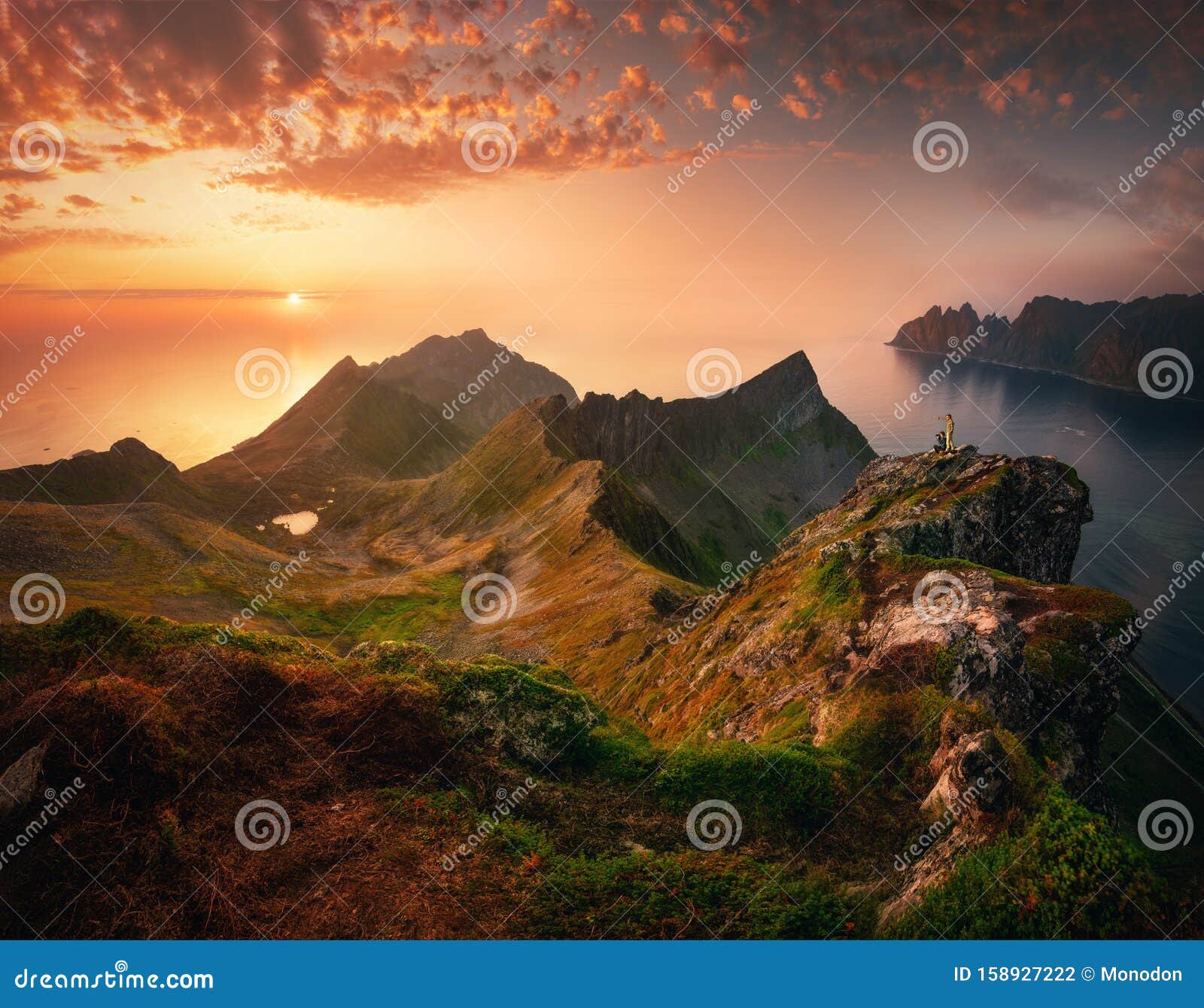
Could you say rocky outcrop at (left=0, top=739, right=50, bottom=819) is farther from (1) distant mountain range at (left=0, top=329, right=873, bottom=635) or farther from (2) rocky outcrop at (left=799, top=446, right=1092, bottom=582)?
(1) distant mountain range at (left=0, top=329, right=873, bottom=635)

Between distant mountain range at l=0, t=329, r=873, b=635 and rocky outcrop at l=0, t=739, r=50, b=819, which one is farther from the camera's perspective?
distant mountain range at l=0, t=329, r=873, b=635

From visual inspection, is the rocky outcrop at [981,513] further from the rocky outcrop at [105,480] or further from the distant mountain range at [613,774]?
the rocky outcrop at [105,480]

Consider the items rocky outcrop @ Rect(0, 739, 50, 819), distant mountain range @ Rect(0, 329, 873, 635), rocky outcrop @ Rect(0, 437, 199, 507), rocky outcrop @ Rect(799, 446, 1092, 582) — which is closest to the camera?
rocky outcrop @ Rect(0, 739, 50, 819)

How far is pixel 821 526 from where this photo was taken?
5484 centimetres

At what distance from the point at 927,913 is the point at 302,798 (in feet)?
48.8

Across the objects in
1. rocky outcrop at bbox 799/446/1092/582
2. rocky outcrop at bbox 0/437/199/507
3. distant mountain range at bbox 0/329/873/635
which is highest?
rocky outcrop at bbox 799/446/1092/582

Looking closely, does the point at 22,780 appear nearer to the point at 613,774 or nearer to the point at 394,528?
the point at 613,774

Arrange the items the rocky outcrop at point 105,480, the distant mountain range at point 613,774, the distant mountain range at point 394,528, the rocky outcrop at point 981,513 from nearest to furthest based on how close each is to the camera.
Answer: the distant mountain range at point 613,774
the rocky outcrop at point 981,513
the distant mountain range at point 394,528
the rocky outcrop at point 105,480

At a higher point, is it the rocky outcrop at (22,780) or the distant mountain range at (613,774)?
the distant mountain range at (613,774)

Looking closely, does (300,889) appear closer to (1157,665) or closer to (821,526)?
(821,526)

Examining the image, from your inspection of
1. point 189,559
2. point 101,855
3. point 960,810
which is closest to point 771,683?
point 960,810

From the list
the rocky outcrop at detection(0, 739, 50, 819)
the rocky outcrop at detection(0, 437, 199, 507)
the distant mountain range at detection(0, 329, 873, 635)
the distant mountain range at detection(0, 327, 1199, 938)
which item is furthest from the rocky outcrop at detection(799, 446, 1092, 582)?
the rocky outcrop at detection(0, 437, 199, 507)

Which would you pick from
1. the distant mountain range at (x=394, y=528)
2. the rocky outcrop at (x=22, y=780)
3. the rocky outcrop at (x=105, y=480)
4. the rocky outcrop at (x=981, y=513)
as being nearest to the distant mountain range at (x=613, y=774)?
the rocky outcrop at (x=22, y=780)

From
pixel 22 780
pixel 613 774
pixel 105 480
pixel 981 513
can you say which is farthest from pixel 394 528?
pixel 22 780
